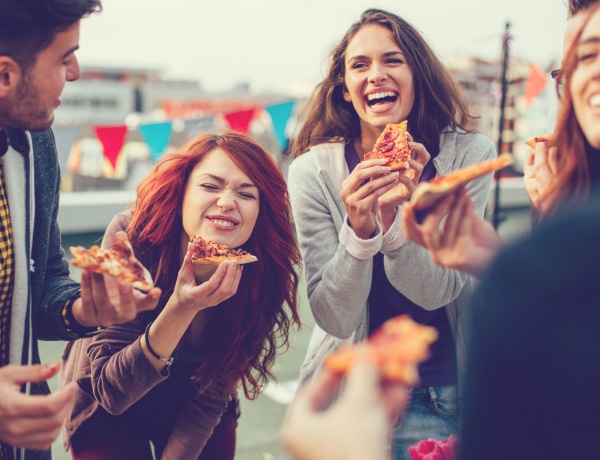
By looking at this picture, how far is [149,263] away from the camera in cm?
220

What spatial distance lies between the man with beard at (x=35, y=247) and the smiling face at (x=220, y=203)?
462 mm

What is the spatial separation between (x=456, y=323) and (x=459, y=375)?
0.19m

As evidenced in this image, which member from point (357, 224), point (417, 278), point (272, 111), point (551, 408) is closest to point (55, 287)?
point (357, 224)

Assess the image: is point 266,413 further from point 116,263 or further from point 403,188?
point 116,263

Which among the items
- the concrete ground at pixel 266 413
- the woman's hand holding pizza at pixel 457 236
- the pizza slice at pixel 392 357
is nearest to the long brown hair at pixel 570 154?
the woman's hand holding pizza at pixel 457 236

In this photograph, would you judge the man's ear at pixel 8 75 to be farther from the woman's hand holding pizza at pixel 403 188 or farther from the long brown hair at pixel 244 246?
the woman's hand holding pizza at pixel 403 188

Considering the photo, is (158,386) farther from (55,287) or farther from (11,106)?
(11,106)

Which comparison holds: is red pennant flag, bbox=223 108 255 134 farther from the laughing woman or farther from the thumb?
the thumb

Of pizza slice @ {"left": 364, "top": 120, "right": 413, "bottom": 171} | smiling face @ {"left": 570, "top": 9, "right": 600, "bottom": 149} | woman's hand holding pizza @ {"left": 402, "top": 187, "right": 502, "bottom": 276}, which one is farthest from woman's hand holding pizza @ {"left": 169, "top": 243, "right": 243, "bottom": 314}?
smiling face @ {"left": 570, "top": 9, "right": 600, "bottom": 149}

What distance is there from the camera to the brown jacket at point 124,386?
198 centimetres

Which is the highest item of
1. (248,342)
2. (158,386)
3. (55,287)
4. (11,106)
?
(11,106)

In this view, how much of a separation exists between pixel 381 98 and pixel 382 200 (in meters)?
0.49

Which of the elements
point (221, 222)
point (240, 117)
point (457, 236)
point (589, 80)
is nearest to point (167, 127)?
point (240, 117)

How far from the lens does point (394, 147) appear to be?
2.21 m
